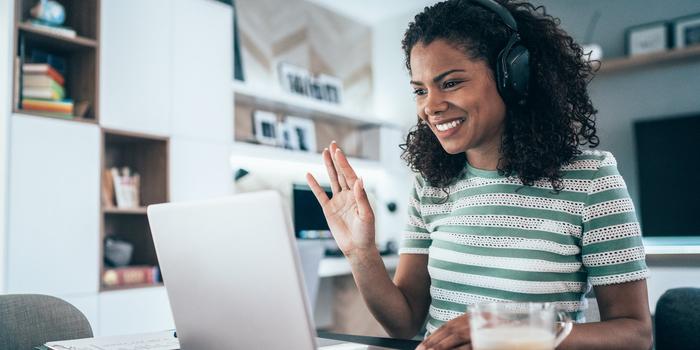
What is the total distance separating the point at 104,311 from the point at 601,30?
344 centimetres

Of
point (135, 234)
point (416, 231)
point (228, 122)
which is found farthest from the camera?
point (228, 122)

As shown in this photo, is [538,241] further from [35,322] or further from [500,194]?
[35,322]

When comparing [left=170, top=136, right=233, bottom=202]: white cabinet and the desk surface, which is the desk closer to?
the desk surface

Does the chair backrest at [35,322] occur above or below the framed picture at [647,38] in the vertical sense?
below

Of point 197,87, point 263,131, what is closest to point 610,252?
point 197,87

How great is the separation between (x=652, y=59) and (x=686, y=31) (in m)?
Answer: 0.24

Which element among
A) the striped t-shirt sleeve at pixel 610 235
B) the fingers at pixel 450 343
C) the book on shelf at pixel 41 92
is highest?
the book on shelf at pixel 41 92

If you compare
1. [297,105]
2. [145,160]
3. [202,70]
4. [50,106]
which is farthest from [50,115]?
[297,105]

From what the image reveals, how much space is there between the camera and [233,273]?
78 centimetres

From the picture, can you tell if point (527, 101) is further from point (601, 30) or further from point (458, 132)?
point (601, 30)

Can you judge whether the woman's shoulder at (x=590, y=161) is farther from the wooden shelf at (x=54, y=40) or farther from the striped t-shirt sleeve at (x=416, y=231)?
the wooden shelf at (x=54, y=40)

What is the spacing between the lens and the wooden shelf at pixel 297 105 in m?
3.64

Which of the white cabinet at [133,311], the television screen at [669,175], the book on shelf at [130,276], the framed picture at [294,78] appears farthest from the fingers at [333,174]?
the television screen at [669,175]

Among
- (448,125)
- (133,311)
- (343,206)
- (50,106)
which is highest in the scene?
(50,106)
